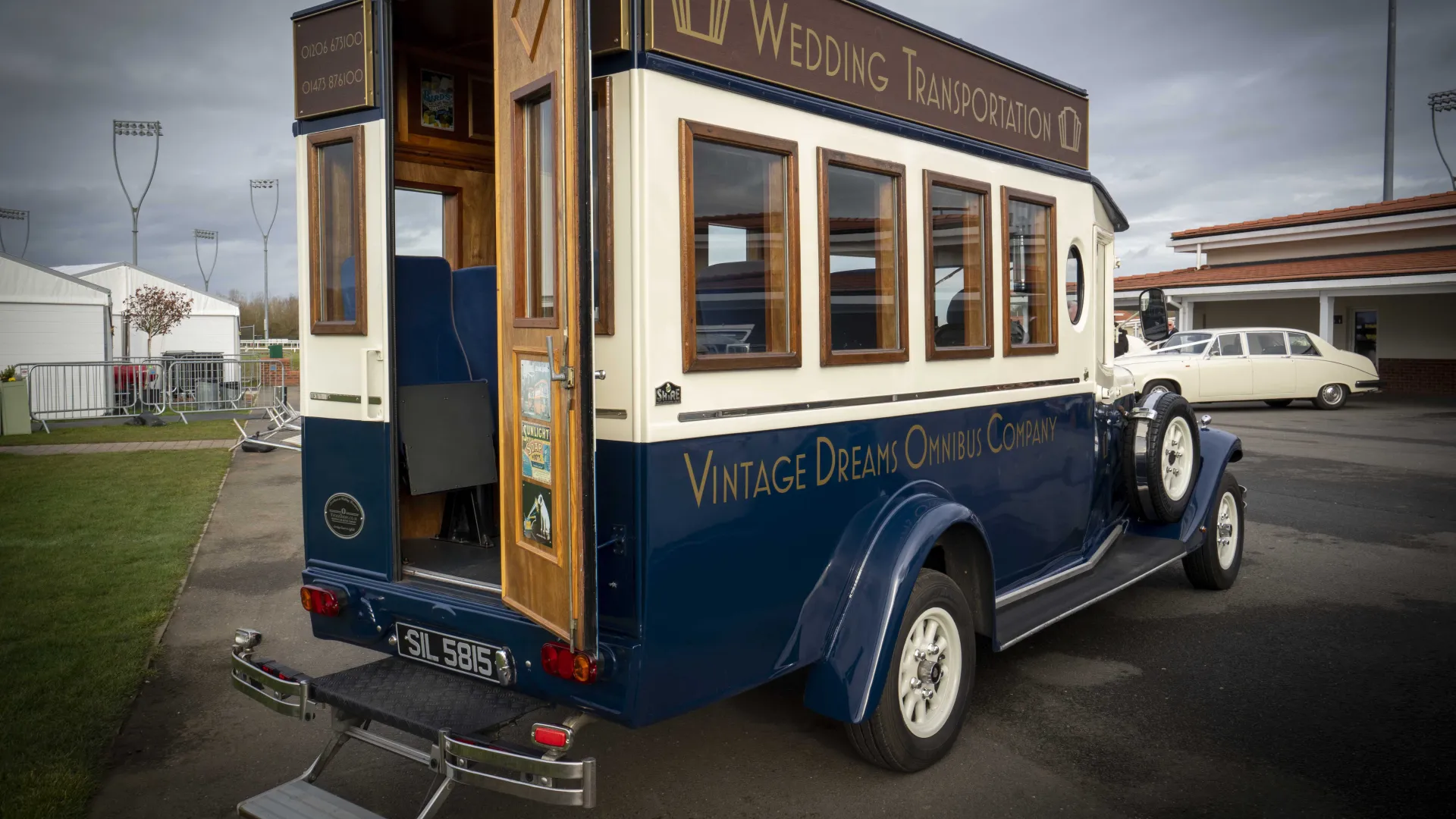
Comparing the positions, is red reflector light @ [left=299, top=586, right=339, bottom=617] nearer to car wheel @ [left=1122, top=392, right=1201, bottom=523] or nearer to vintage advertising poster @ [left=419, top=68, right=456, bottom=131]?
vintage advertising poster @ [left=419, top=68, right=456, bottom=131]

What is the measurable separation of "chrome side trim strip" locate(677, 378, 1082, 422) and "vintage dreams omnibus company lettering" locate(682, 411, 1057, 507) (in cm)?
12

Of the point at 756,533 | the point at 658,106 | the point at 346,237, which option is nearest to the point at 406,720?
the point at 756,533

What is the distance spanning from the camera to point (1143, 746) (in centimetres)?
429

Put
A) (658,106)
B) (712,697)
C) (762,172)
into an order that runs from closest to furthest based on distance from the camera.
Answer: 1. (658,106)
2. (712,697)
3. (762,172)

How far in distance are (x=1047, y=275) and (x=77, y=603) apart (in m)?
6.30

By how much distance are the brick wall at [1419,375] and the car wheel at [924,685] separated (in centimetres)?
2578

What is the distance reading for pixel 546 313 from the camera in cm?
331

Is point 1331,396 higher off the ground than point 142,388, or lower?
lower

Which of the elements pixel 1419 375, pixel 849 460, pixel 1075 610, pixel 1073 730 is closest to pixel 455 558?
pixel 849 460

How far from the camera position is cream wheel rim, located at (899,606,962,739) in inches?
158

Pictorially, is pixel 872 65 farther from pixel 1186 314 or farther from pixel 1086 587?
pixel 1186 314

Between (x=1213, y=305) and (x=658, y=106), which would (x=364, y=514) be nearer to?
(x=658, y=106)

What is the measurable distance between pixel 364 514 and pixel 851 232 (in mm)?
2180

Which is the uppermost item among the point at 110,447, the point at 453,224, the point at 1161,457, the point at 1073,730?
the point at 453,224
